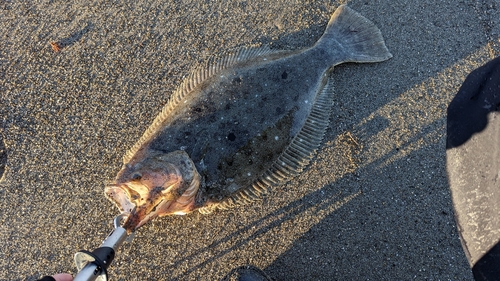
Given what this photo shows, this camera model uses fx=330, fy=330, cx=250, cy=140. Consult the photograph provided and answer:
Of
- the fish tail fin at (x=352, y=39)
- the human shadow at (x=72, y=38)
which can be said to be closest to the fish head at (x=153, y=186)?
the human shadow at (x=72, y=38)

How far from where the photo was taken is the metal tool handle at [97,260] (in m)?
1.86

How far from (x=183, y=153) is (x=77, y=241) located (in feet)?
4.96

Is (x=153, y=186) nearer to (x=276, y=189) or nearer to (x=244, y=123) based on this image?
(x=244, y=123)

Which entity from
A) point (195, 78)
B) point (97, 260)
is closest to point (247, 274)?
point (97, 260)

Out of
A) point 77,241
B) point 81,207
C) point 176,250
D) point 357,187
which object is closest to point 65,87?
point 81,207

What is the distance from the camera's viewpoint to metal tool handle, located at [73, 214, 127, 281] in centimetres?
186

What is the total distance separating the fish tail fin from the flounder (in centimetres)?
1

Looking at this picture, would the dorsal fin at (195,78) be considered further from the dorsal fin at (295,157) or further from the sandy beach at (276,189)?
the dorsal fin at (295,157)

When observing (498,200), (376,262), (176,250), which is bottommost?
(376,262)

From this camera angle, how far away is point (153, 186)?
2287 millimetres

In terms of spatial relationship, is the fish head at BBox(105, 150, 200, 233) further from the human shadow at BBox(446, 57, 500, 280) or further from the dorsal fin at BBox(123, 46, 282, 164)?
the human shadow at BBox(446, 57, 500, 280)

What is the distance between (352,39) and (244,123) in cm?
150

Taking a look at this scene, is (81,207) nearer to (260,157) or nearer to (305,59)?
(260,157)

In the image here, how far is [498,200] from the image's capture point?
262 centimetres
